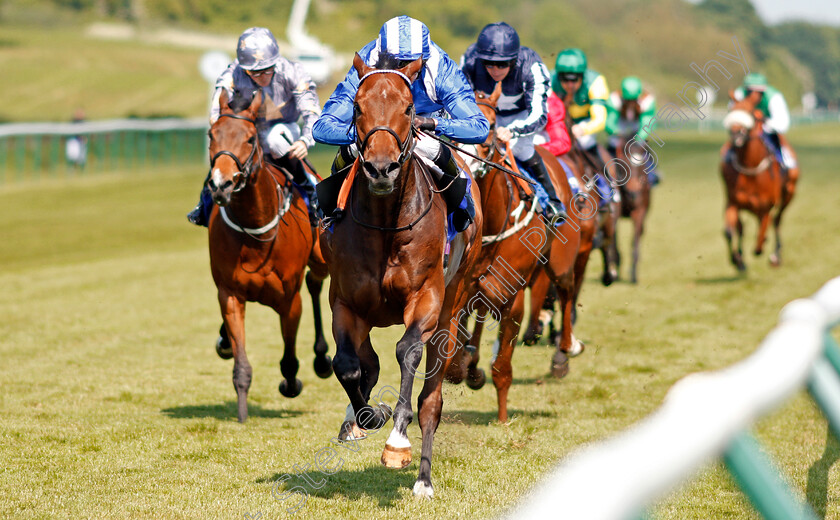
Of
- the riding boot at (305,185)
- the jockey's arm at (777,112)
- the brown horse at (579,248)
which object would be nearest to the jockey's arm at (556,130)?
the brown horse at (579,248)

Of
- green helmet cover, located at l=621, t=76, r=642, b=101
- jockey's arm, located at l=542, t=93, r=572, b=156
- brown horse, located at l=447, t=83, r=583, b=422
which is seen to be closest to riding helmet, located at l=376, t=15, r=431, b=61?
brown horse, located at l=447, t=83, r=583, b=422

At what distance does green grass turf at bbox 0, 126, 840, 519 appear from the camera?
452 cm

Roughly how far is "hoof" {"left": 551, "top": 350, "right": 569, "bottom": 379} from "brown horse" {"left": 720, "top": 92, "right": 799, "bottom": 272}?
6.49 m

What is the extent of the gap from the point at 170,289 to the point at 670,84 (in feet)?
129

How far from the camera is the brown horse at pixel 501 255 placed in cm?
582

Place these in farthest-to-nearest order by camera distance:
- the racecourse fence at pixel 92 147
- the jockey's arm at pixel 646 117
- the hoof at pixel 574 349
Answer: the racecourse fence at pixel 92 147 → the jockey's arm at pixel 646 117 → the hoof at pixel 574 349

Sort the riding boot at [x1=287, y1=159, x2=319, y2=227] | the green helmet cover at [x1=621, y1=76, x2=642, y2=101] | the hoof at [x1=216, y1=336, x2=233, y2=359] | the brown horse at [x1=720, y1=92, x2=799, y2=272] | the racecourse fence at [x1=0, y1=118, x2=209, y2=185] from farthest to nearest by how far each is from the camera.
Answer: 1. the racecourse fence at [x1=0, y1=118, x2=209, y2=185]
2. the brown horse at [x1=720, y1=92, x2=799, y2=272]
3. the green helmet cover at [x1=621, y1=76, x2=642, y2=101]
4. the hoof at [x1=216, y1=336, x2=233, y2=359]
5. the riding boot at [x1=287, y1=159, x2=319, y2=227]

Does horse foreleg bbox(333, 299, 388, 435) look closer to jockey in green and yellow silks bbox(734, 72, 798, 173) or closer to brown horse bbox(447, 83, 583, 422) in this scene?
brown horse bbox(447, 83, 583, 422)

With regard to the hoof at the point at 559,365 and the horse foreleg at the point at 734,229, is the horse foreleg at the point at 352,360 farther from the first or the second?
the horse foreleg at the point at 734,229

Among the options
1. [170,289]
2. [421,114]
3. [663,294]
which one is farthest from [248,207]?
[663,294]

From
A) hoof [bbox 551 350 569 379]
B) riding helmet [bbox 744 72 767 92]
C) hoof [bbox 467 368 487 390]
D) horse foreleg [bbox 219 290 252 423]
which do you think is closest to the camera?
horse foreleg [bbox 219 290 252 423]

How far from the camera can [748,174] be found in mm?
13258

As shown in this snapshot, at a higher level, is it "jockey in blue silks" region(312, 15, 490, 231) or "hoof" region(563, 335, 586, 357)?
"jockey in blue silks" region(312, 15, 490, 231)

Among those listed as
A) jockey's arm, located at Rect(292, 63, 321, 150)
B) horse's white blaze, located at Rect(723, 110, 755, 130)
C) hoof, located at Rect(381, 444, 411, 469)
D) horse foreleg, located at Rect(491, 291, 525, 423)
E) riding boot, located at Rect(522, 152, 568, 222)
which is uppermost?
jockey's arm, located at Rect(292, 63, 321, 150)
